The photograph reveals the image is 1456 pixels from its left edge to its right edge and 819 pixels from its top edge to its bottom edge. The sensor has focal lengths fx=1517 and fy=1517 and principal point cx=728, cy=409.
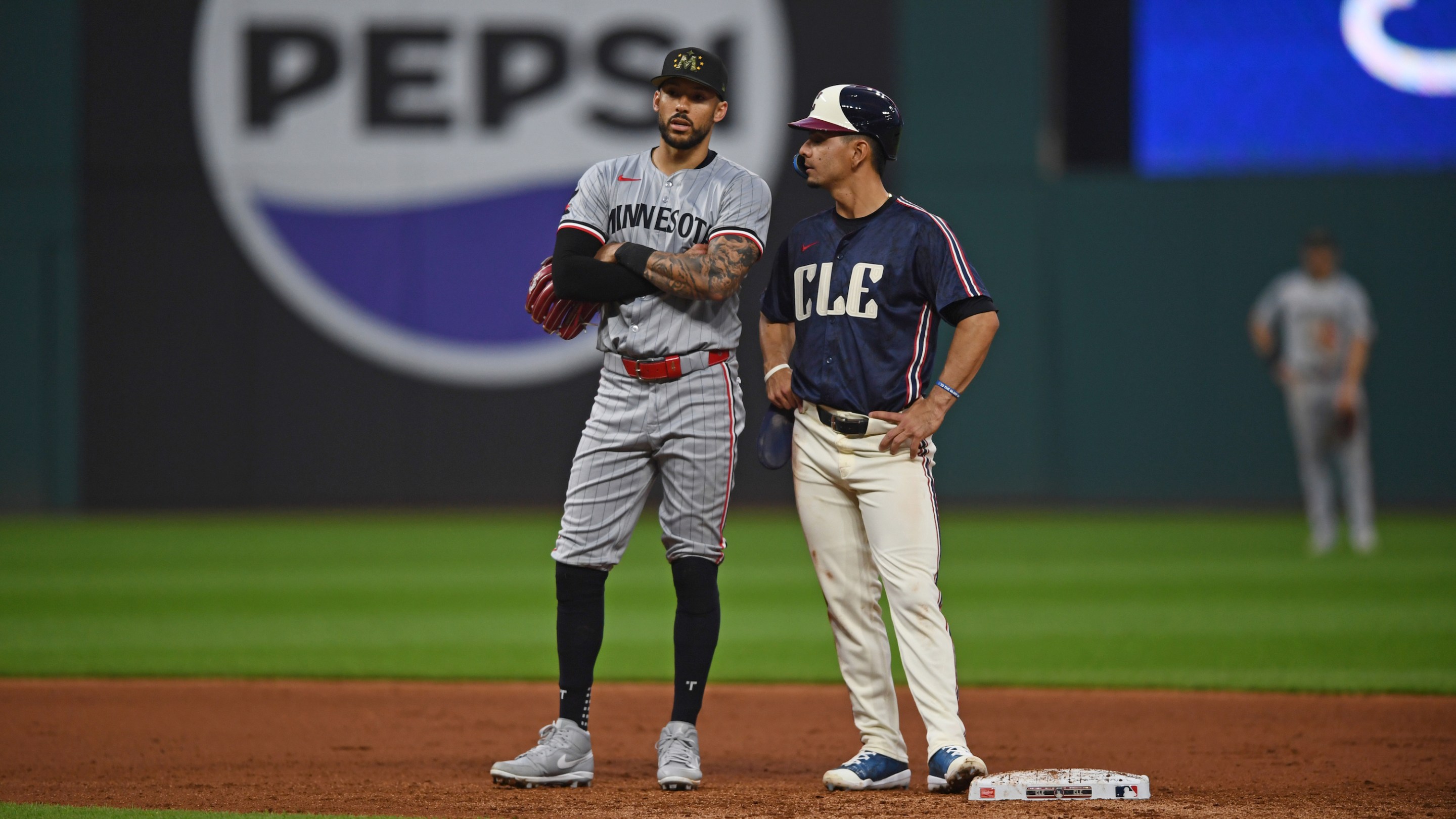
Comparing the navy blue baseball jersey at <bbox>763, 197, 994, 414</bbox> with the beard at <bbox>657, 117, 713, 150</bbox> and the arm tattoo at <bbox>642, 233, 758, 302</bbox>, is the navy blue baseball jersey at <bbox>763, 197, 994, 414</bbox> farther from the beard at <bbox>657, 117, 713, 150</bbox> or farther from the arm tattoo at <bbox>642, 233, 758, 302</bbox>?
the beard at <bbox>657, 117, 713, 150</bbox>

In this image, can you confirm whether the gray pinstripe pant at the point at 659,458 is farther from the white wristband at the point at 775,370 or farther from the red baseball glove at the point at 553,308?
the red baseball glove at the point at 553,308

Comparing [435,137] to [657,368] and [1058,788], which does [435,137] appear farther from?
[1058,788]

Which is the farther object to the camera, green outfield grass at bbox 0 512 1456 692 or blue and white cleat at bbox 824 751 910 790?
green outfield grass at bbox 0 512 1456 692

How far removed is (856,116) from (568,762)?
202cm

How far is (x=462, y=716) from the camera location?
18.4ft

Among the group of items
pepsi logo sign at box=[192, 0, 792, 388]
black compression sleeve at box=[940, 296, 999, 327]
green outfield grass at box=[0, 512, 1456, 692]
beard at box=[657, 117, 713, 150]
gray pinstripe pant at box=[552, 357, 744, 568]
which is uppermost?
pepsi logo sign at box=[192, 0, 792, 388]

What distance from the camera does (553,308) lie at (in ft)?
15.1

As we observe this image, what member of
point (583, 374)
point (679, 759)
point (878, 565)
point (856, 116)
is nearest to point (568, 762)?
point (679, 759)

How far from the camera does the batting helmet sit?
169 inches

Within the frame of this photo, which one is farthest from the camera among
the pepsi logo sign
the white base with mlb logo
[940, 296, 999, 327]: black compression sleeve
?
the pepsi logo sign

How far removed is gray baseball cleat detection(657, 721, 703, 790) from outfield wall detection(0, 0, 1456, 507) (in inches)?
425

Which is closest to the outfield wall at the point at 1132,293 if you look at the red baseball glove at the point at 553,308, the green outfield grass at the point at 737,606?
the green outfield grass at the point at 737,606

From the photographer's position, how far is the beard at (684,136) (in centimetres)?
443

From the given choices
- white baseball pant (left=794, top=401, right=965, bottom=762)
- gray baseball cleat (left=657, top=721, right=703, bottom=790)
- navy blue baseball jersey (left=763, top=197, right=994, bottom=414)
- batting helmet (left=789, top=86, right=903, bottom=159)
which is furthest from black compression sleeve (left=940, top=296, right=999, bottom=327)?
gray baseball cleat (left=657, top=721, right=703, bottom=790)
